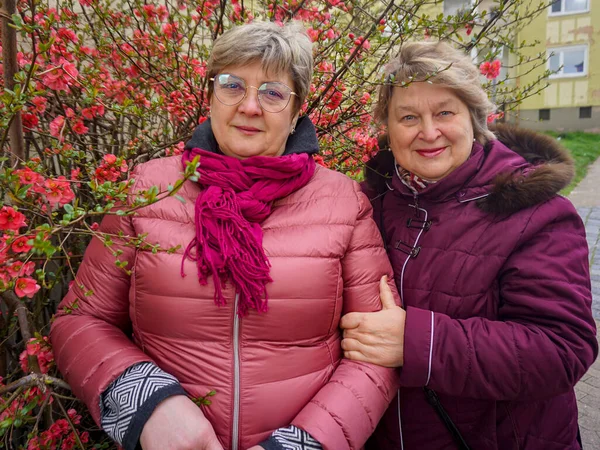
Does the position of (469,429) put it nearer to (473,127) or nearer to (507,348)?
(507,348)

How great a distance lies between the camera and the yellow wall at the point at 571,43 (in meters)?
20.1

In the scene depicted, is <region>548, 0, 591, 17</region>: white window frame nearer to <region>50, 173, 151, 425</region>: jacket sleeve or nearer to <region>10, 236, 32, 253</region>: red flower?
<region>50, 173, 151, 425</region>: jacket sleeve

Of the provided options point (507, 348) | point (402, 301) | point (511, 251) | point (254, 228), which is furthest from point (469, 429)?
point (254, 228)

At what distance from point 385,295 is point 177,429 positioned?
0.85 metres

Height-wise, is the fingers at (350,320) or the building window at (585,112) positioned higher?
the building window at (585,112)

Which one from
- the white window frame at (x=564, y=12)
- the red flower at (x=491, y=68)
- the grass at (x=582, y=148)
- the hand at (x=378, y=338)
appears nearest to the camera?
the hand at (x=378, y=338)

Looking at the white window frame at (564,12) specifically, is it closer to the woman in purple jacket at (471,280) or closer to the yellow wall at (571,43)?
the yellow wall at (571,43)

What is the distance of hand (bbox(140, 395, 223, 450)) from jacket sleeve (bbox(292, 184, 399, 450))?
29 centimetres

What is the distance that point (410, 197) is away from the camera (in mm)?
2041

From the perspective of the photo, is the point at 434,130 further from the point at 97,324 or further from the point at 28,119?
the point at 28,119

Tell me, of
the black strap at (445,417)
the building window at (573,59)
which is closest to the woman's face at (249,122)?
the black strap at (445,417)

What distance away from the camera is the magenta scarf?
5.24ft

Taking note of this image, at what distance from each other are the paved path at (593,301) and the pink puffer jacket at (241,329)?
2.42 metres

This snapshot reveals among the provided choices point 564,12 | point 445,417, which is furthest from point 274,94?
point 564,12
